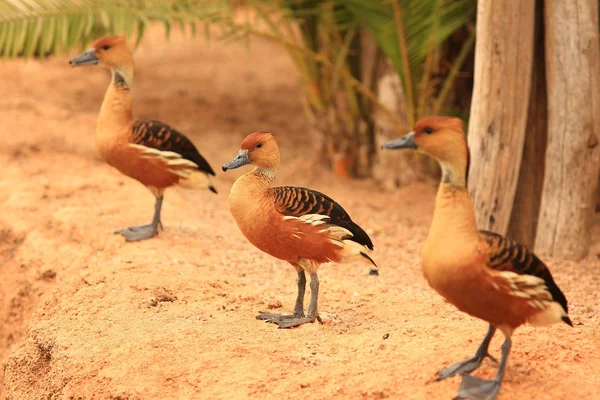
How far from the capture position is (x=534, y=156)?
21.3 feet

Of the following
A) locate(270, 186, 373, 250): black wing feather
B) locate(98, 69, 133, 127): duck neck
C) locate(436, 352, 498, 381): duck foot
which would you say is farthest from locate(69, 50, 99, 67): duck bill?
locate(436, 352, 498, 381): duck foot

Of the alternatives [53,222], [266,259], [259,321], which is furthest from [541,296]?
[53,222]

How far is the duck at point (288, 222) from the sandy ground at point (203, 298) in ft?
1.21

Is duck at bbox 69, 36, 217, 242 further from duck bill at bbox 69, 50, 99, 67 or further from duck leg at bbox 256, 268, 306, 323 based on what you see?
duck leg at bbox 256, 268, 306, 323

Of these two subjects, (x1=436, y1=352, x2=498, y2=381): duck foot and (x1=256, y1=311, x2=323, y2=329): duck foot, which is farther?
(x1=256, y1=311, x2=323, y2=329): duck foot

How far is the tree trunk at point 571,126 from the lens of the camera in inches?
236

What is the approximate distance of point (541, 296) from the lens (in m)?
3.71

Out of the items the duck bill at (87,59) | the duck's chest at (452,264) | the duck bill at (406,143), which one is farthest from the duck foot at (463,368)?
the duck bill at (87,59)

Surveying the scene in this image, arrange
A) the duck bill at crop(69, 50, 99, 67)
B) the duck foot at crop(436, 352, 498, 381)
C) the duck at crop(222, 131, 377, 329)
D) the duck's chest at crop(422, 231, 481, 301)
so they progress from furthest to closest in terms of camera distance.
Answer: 1. the duck bill at crop(69, 50, 99, 67)
2. the duck at crop(222, 131, 377, 329)
3. the duck foot at crop(436, 352, 498, 381)
4. the duck's chest at crop(422, 231, 481, 301)

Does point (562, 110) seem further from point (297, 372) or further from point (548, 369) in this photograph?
point (297, 372)

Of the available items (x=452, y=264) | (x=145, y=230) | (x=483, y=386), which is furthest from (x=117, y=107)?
(x=483, y=386)

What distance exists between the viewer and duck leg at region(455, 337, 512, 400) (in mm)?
3619

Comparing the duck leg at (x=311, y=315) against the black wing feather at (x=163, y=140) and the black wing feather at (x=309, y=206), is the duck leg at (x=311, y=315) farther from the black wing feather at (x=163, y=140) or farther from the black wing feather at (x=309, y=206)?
the black wing feather at (x=163, y=140)

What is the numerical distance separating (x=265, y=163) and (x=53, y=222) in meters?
2.56
